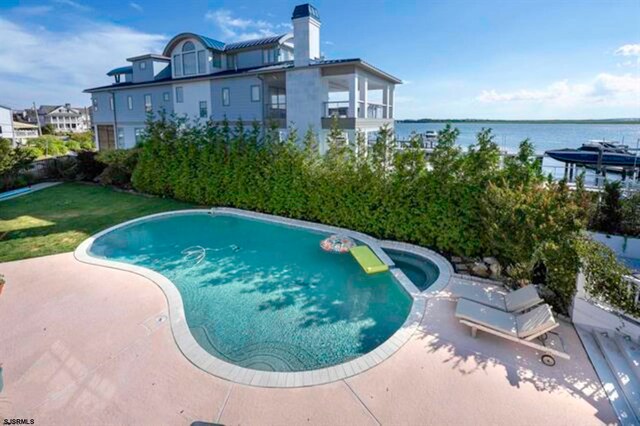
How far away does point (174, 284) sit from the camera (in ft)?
32.1

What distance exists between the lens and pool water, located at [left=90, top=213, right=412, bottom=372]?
24.0 ft

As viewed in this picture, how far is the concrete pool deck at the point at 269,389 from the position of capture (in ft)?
17.1

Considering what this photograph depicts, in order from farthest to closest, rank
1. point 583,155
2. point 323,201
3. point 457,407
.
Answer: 1. point 583,155
2. point 323,201
3. point 457,407

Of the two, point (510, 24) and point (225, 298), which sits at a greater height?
point (510, 24)

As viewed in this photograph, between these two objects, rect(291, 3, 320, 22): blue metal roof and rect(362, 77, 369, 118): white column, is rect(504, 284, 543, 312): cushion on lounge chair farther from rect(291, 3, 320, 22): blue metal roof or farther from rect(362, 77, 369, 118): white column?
rect(291, 3, 320, 22): blue metal roof

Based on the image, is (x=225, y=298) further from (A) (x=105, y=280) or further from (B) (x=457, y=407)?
(B) (x=457, y=407)

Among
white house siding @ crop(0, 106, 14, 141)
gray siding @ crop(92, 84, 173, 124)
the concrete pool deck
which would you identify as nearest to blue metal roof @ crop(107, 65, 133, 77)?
gray siding @ crop(92, 84, 173, 124)

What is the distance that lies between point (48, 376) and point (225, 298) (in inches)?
155

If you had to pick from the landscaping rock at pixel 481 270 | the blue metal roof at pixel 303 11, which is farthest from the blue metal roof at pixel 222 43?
the landscaping rock at pixel 481 270

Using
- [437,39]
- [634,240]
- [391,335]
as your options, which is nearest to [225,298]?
[391,335]

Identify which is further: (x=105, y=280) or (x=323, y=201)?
(x=323, y=201)

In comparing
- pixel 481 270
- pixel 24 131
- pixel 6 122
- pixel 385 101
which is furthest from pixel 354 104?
pixel 24 131

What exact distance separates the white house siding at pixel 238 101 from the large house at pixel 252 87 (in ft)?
0.20

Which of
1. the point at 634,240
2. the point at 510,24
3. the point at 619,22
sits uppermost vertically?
the point at 510,24
